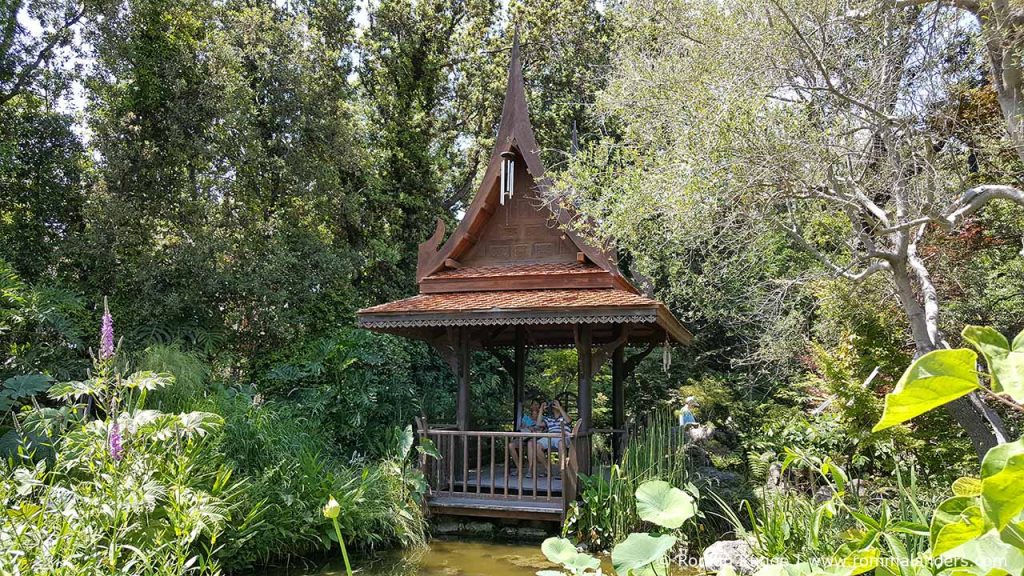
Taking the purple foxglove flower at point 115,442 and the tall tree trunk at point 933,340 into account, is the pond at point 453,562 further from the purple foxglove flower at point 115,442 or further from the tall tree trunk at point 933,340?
the purple foxglove flower at point 115,442

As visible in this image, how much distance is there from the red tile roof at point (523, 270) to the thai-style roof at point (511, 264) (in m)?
0.01

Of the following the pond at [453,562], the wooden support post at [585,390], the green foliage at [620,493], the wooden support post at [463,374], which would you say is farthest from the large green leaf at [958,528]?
the wooden support post at [463,374]

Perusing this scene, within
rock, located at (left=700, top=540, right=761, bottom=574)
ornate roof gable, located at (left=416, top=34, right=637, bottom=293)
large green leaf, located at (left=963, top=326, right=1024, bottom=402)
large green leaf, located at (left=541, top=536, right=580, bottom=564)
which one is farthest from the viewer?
ornate roof gable, located at (left=416, top=34, right=637, bottom=293)

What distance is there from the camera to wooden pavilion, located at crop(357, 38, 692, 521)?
7.89m

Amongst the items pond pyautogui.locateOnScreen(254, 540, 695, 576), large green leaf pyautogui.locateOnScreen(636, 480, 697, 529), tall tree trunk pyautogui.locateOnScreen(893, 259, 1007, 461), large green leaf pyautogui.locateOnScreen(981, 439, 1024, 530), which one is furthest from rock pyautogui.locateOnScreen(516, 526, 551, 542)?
large green leaf pyautogui.locateOnScreen(981, 439, 1024, 530)

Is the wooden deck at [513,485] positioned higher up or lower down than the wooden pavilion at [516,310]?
lower down

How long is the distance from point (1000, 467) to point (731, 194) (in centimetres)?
702

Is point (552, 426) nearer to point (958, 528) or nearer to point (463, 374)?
point (463, 374)

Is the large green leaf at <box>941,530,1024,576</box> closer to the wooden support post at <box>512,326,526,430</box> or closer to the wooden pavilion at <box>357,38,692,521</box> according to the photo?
the wooden pavilion at <box>357,38,692,521</box>

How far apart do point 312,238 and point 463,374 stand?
5903 mm

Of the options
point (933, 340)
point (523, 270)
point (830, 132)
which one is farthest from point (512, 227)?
point (933, 340)

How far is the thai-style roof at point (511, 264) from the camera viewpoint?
329 inches

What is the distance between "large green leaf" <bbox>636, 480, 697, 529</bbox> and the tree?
17.0 ft

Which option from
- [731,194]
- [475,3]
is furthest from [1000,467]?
[475,3]
